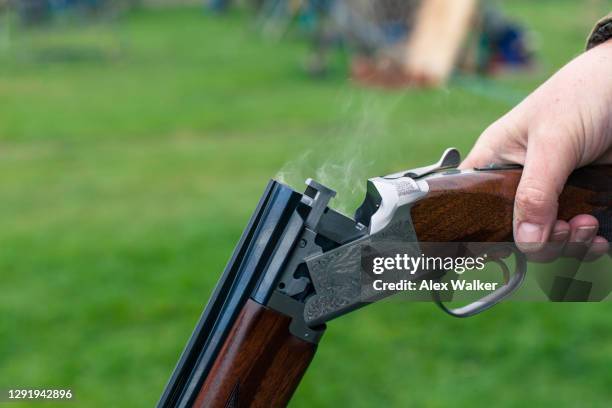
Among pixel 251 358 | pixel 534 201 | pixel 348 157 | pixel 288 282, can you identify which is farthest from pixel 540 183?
pixel 251 358

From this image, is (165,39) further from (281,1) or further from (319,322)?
(319,322)

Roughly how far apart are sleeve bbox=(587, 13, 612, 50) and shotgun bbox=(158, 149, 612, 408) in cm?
66

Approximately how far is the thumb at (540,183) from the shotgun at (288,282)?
0.66ft

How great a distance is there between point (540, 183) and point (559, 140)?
0.11 meters

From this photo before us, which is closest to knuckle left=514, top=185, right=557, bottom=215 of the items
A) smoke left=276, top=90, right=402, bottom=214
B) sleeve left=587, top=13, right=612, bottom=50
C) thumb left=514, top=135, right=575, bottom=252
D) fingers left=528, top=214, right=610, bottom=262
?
thumb left=514, top=135, right=575, bottom=252

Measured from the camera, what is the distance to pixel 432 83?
1370cm

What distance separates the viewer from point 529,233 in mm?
1918

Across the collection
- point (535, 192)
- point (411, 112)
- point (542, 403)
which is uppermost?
point (535, 192)

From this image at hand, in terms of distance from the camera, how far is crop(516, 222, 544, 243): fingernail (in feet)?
6.27

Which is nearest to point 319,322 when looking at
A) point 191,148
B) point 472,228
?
point 472,228

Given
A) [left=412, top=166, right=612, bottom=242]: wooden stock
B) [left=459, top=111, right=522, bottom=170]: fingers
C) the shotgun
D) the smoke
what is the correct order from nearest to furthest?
the shotgun < [left=412, top=166, right=612, bottom=242]: wooden stock < the smoke < [left=459, top=111, right=522, bottom=170]: fingers

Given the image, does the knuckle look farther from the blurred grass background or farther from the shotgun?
the blurred grass background

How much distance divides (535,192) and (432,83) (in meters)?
12.1

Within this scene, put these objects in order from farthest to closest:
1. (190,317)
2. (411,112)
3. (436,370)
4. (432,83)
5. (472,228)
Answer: (432,83)
(411,112)
(190,317)
(436,370)
(472,228)
